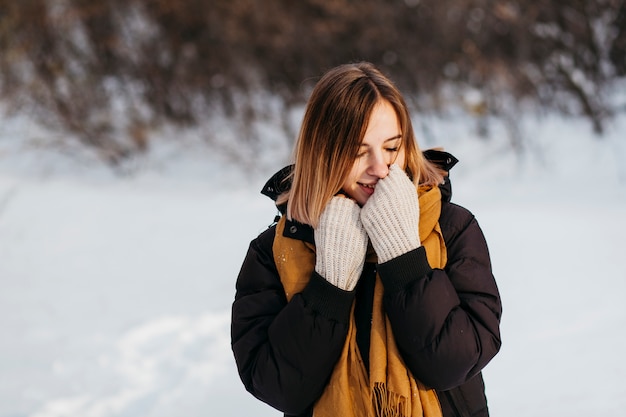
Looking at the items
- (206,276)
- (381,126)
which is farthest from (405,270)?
(206,276)

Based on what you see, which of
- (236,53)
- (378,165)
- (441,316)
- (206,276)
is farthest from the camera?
(236,53)

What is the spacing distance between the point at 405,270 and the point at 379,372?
244mm

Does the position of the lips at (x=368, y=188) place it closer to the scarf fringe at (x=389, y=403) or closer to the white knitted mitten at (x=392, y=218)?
the white knitted mitten at (x=392, y=218)

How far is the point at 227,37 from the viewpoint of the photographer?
39.2ft

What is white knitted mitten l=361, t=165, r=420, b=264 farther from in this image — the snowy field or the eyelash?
the snowy field

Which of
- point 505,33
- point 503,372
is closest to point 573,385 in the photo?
point 503,372

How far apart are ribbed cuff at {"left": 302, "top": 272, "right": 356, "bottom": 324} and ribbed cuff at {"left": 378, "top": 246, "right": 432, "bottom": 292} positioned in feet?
0.34

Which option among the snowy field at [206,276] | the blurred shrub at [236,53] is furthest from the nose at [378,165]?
the blurred shrub at [236,53]

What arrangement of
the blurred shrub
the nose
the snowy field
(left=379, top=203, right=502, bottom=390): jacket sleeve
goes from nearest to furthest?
(left=379, top=203, right=502, bottom=390): jacket sleeve, the nose, the snowy field, the blurred shrub

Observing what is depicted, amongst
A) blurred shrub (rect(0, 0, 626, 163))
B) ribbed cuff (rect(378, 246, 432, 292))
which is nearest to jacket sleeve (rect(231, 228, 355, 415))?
ribbed cuff (rect(378, 246, 432, 292))

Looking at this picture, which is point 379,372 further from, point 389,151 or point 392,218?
point 389,151

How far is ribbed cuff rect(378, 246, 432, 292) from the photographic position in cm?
161

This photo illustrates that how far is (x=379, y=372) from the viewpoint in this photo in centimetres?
163

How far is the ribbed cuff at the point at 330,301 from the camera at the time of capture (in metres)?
1.65
